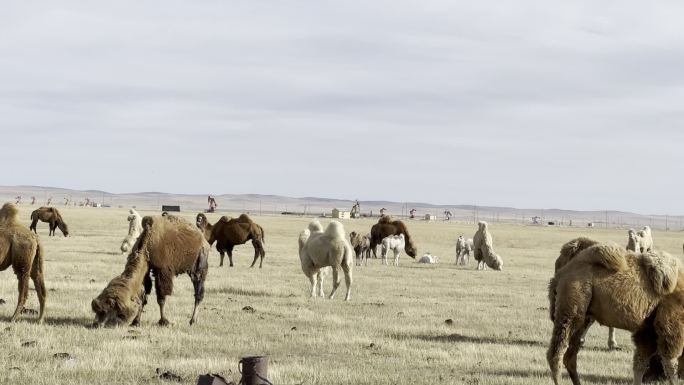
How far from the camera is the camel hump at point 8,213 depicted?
51.1 feet

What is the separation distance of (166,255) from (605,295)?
27.3ft

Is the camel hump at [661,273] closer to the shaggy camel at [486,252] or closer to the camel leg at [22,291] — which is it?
the camel leg at [22,291]

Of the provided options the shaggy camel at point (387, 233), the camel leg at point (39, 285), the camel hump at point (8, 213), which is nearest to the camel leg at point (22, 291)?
the camel leg at point (39, 285)

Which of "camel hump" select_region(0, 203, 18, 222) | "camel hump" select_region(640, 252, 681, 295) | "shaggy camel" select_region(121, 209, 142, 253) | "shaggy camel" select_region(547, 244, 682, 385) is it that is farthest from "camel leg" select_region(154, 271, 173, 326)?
"shaggy camel" select_region(121, 209, 142, 253)

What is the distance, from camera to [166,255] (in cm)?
1591

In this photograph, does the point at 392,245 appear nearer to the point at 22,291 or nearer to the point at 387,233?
the point at 387,233

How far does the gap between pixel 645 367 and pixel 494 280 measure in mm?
19610

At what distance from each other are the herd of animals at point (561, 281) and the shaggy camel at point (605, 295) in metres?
0.01

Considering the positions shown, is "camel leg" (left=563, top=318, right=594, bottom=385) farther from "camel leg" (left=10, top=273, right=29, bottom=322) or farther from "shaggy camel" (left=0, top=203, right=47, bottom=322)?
"camel leg" (left=10, top=273, right=29, bottom=322)

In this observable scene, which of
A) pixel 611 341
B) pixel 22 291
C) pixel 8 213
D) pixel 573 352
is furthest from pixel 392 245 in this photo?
pixel 573 352

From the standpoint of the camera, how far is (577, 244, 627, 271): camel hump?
1060 cm

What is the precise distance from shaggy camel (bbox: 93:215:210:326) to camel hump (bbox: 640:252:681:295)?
8545mm

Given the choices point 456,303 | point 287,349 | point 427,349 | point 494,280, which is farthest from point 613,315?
point 494,280

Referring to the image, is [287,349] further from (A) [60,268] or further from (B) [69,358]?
(A) [60,268]
